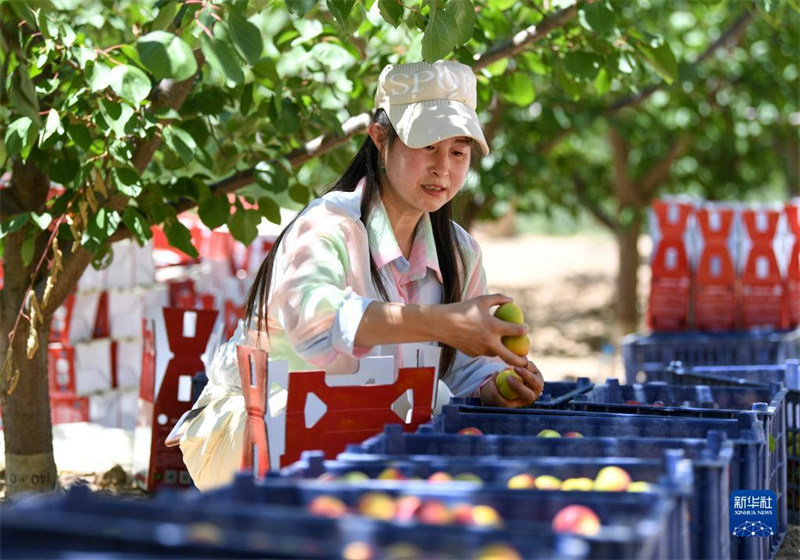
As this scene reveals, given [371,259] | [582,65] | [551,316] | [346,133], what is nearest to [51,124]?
[371,259]

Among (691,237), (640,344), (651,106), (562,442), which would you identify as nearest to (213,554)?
(562,442)

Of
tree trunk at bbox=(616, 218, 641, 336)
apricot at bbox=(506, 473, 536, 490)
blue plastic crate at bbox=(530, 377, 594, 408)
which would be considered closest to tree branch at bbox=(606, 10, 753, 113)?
tree trunk at bbox=(616, 218, 641, 336)

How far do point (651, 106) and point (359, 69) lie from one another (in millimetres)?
7172

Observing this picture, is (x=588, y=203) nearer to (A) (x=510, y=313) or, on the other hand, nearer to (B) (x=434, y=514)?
(A) (x=510, y=313)

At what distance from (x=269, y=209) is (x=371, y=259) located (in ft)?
4.07

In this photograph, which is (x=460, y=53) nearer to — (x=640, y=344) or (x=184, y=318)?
(x=184, y=318)

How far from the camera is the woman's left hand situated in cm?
307

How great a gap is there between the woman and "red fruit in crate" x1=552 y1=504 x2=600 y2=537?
2.51ft

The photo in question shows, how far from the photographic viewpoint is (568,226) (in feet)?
74.9

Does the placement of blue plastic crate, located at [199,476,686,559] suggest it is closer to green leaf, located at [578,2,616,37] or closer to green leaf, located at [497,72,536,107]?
green leaf, located at [578,2,616,37]

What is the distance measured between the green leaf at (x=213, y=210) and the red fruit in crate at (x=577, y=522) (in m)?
2.42
